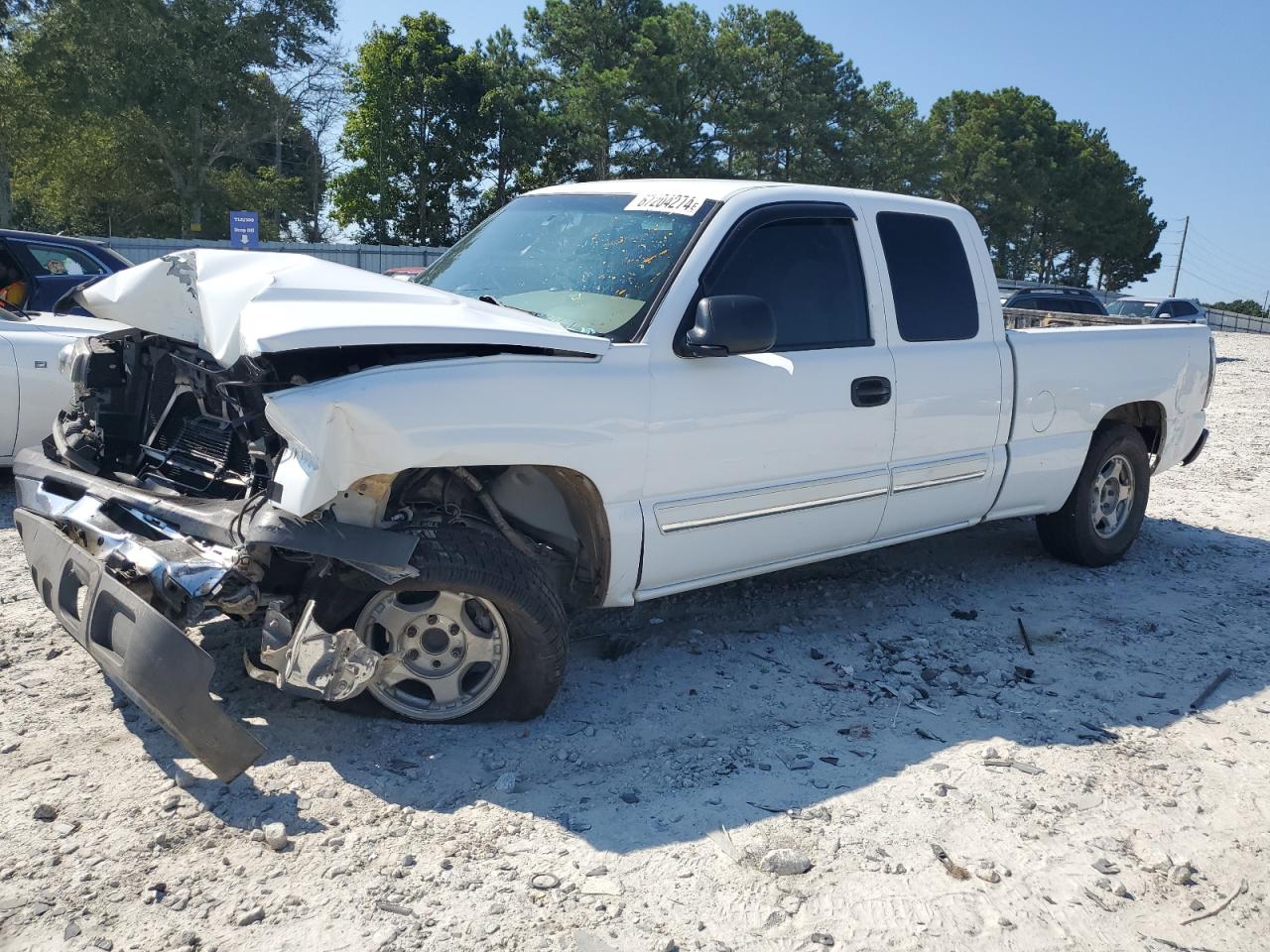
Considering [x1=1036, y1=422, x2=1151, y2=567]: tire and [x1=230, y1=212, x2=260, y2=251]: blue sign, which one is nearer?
[x1=1036, y1=422, x2=1151, y2=567]: tire

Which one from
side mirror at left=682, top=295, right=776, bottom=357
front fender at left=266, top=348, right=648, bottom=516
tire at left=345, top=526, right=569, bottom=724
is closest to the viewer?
front fender at left=266, top=348, right=648, bottom=516

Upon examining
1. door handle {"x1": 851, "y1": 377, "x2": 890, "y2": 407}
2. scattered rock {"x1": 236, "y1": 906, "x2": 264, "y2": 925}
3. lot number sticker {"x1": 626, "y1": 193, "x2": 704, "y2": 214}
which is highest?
lot number sticker {"x1": 626, "y1": 193, "x2": 704, "y2": 214}

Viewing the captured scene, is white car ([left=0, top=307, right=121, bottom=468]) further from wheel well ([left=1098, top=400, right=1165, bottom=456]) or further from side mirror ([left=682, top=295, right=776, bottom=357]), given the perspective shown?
wheel well ([left=1098, top=400, right=1165, bottom=456])

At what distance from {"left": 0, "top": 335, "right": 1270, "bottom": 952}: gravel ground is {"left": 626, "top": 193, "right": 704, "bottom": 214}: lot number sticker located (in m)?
1.90

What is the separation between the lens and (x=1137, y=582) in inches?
241

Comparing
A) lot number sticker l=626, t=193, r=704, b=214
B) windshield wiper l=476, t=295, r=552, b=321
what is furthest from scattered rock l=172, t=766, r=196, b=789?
lot number sticker l=626, t=193, r=704, b=214

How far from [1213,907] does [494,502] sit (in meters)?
2.57

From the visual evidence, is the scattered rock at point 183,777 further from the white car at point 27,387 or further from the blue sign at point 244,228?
the blue sign at point 244,228

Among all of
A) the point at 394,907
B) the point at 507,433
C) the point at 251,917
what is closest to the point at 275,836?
the point at 251,917

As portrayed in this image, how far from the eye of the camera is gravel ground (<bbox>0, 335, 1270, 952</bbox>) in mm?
2832

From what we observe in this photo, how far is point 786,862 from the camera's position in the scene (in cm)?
313

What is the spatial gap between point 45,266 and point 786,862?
9.17 metres

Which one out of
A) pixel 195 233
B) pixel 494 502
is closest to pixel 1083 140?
pixel 195 233

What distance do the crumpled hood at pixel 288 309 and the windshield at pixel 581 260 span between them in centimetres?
19
